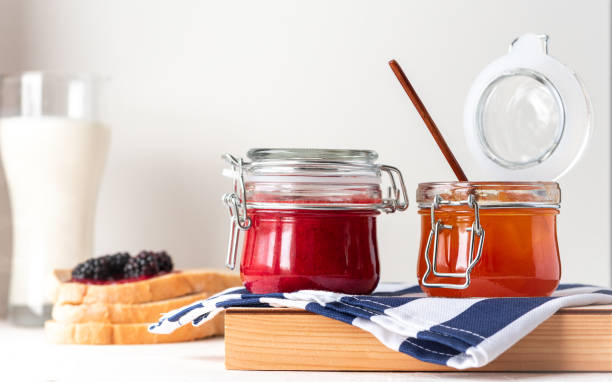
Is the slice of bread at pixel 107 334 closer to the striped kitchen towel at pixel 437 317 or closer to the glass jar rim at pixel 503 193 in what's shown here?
the striped kitchen towel at pixel 437 317

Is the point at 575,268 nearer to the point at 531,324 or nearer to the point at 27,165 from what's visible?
the point at 531,324

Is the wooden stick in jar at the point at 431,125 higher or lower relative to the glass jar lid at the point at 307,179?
higher

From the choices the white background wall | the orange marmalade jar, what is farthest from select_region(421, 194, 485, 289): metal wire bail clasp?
the white background wall

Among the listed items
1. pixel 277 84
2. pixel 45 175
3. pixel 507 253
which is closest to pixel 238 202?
pixel 507 253

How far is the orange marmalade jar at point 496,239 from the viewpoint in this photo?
99 cm

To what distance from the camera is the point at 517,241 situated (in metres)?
0.99

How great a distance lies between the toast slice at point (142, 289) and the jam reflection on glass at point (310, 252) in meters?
0.37

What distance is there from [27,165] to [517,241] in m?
0.97

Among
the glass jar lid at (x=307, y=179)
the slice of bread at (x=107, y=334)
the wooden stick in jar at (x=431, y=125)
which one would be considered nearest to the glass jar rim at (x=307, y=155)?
the glass jar lid at (x=307, y=179)

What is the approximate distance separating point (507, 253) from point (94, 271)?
71 cm

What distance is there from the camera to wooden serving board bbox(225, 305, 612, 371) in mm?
930

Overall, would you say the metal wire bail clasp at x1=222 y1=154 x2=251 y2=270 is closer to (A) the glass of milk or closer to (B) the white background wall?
(A) the glass of milk

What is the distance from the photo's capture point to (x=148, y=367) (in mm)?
1019

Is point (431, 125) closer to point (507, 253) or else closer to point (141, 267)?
point (507, 253)
